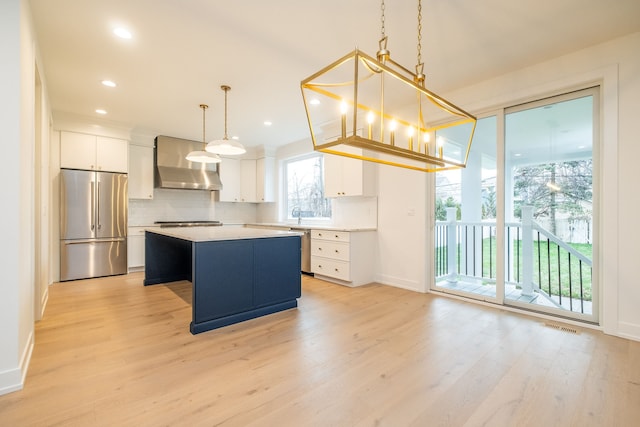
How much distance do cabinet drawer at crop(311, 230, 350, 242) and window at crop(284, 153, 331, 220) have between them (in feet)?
3.37

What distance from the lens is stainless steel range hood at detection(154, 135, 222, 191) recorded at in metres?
5.55

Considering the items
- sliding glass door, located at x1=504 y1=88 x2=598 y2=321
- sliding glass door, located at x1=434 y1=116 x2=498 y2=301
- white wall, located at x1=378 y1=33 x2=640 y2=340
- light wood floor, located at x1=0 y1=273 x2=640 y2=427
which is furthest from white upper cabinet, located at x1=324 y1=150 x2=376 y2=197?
white wall, located at x1=378 y1=33 x2=640 y2=340

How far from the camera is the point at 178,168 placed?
575 cm

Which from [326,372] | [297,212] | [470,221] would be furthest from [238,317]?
[297,212]

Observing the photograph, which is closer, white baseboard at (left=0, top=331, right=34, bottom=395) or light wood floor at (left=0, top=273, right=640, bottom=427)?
light wood floor at (left=0, top=273, right=640, bottom=427)

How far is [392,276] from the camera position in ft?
14.3

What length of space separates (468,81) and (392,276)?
275 centimetres

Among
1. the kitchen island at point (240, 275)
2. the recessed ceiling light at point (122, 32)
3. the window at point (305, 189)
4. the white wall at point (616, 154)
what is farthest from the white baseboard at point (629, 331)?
the recessed ceiling light at point (122, 32)

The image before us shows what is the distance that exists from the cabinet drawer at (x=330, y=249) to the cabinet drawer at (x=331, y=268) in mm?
69

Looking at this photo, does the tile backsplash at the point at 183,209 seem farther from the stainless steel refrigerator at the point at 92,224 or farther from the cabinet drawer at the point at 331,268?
the cabinet drawer at the point at 331,268

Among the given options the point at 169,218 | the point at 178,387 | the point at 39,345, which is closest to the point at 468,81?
the point at 178,387

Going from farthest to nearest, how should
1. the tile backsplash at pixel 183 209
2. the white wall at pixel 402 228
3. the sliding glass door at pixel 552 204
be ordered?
1. the tile backsplash at pixel 183 209
2. the white wall at pixel 402 228
3. the sliding glass door at pixel 552 204

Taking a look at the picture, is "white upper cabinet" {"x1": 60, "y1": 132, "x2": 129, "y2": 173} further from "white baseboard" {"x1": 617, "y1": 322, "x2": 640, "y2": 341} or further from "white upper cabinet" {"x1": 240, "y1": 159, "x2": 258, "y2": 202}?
"white baseboard" {"x1": 617, "y1": 322, "x2": 640, "y2": 341}

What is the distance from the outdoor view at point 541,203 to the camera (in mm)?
2945
